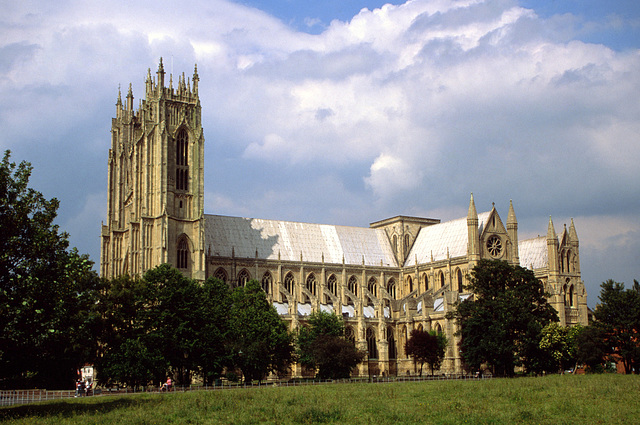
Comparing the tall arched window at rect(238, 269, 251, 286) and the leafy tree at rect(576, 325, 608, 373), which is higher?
the tall arched window at rect(238, 269, 251, 286)

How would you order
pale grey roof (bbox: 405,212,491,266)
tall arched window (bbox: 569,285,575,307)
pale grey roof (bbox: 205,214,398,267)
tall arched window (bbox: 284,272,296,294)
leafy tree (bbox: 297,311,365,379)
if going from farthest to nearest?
pale grey roof (bbox: 405,212,491,266) → tall arched window (bbox: 569,285,575,307) → tall arched window (bbox: 284,272,296,294) → pale grey roof (bbox: 205,214,398,267) → leafy tree (bbox: 297,311,365,379)

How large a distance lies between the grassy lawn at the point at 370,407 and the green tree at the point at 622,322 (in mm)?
16822

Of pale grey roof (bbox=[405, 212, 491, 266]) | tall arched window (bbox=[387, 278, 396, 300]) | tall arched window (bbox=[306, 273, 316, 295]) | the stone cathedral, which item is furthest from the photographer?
tall arched window (bbox=[387, 278, 396, 300])

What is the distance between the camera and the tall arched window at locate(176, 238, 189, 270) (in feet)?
286

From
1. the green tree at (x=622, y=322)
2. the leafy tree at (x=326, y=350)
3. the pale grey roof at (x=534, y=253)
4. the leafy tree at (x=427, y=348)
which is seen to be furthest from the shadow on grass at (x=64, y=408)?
the pale grey roof at (x=534, y=253)

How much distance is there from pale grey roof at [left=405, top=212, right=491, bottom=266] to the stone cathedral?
0.61 ft

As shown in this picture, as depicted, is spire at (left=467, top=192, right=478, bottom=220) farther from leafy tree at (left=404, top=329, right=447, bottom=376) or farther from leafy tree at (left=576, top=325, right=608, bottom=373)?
leafy tree at (left=576, top=325, right=608, bottom=373)

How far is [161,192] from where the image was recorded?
86.4 metres

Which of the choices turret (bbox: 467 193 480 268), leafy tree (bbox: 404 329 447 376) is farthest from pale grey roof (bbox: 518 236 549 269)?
leafy tree (bbox: 404 329 447 376)

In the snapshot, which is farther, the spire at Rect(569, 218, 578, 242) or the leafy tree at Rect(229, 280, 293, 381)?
the spire at Rect(569, 218, 578, 242)

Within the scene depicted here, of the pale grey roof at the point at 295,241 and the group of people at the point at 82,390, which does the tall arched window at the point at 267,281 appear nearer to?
the pale grey roof at the point at 295,241

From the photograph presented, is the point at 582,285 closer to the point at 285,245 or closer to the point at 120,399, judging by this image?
the point at 285,245

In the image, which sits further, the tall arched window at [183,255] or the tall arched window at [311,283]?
the tall arched window at [311,283]

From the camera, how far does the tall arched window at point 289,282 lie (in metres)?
98.6
